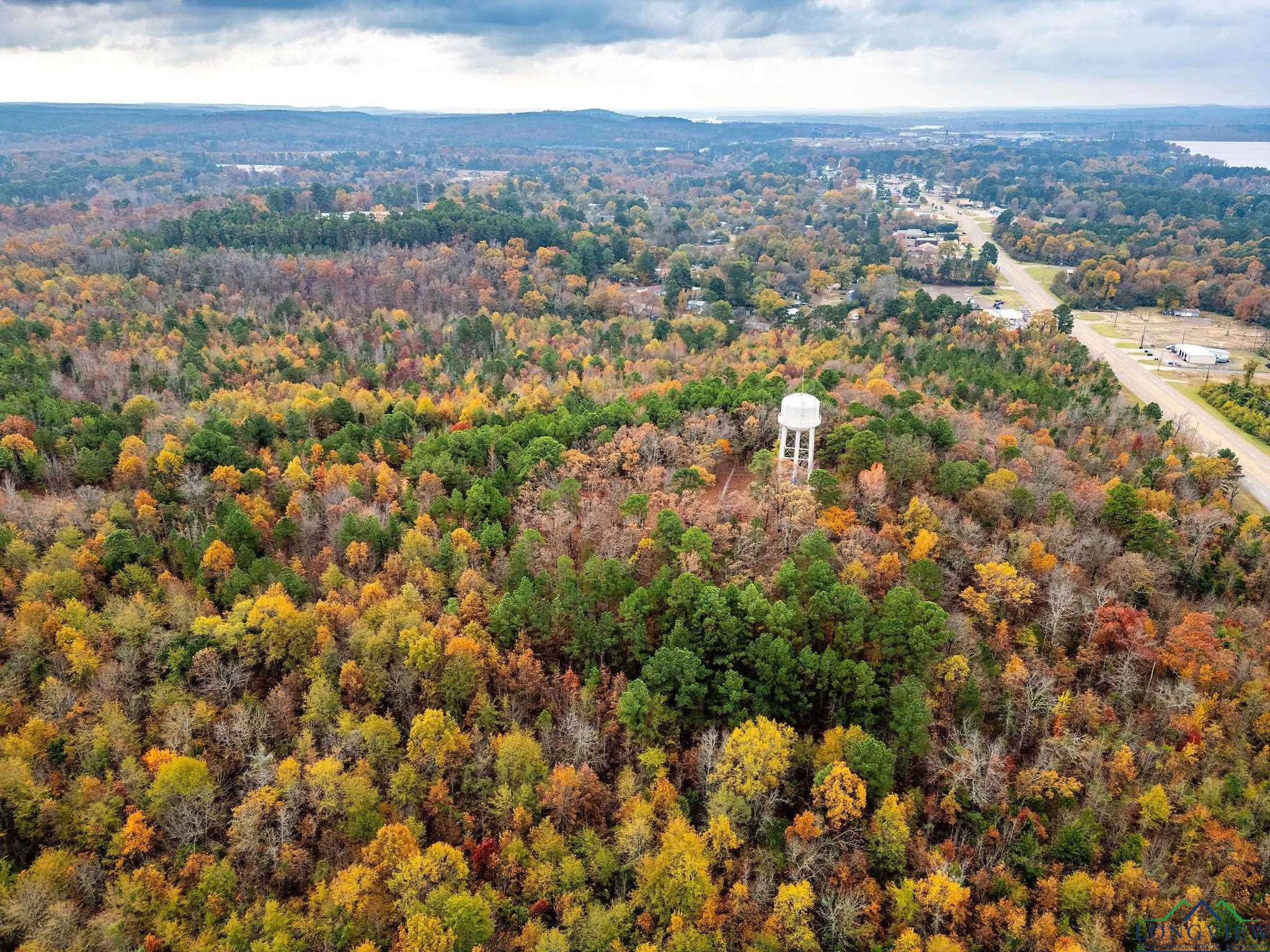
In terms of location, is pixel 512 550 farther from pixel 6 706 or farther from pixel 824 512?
pixel 6 706

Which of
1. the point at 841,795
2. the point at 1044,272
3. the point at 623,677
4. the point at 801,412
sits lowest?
the point at 841,795

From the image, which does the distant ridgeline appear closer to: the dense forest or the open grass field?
the dense forest

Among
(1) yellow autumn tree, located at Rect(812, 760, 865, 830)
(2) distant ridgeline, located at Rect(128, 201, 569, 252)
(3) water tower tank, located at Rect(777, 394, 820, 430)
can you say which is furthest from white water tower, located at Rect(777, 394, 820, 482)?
(2) distant ridgeline, located at Rect(128, 201, 569, 252)

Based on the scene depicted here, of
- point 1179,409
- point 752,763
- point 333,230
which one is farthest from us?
point 333,230

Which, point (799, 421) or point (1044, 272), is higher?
point (1044, 272)

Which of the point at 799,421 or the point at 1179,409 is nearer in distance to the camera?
the point at 799,421

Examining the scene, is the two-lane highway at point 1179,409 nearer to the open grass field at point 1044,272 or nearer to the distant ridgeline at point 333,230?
the open grass field at point 1044,272

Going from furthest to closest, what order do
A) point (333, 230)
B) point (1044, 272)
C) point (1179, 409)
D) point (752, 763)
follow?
point (1044, 272) < point (333, 230) < point (1179, 409) < point (752, 763)

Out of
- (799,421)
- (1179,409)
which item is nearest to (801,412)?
(799,421)

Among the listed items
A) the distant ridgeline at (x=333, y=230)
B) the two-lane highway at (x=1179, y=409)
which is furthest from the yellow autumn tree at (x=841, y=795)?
the distant ridgeline at (x=333, y=230)

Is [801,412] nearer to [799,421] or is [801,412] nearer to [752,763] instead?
[799,421]
